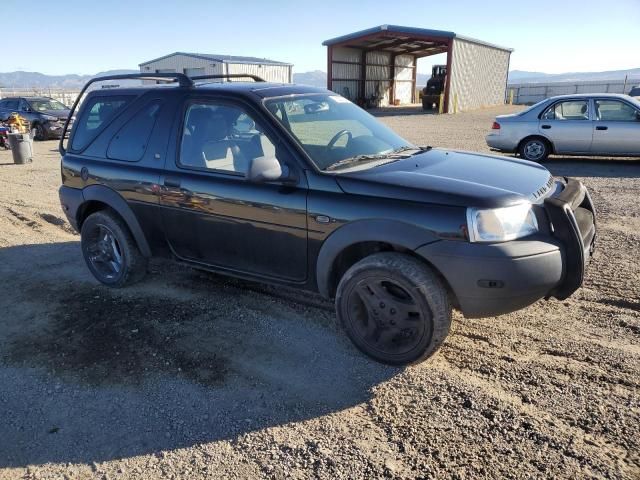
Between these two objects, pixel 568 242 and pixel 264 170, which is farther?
pixel 264 170

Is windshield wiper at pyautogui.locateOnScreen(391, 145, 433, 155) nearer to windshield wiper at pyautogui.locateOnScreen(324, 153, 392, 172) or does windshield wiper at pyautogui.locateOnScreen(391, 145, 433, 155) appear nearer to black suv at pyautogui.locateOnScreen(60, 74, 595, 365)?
black suv at pyautogui.locateOnScreen(60, 74, 595, 365)

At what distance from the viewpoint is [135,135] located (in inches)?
177

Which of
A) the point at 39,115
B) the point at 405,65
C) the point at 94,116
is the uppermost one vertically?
the point at 405,65

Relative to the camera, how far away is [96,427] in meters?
2.96

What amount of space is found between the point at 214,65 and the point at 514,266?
38034 millimetres

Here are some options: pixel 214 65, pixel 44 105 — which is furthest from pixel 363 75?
pixel 44 105

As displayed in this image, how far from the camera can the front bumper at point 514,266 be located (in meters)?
2.99

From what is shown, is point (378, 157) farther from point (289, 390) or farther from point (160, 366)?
point (160, 366)

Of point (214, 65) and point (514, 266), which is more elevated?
point (214, 65)

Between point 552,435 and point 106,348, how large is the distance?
10.0 ft

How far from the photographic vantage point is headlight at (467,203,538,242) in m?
3.02

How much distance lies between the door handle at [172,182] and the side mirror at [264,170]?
3.06 ft

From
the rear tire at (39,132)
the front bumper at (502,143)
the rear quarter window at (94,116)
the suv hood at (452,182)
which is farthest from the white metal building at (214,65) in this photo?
the suv hood at (452,182)

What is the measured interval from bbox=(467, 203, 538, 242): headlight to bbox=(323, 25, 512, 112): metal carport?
97.0 ft
